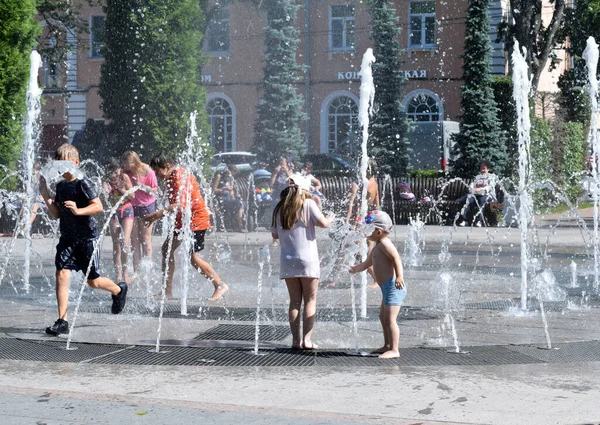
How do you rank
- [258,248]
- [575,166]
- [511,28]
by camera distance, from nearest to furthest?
[258,248], [575,166], [511,28]

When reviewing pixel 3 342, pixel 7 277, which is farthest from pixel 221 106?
pixel 3 342

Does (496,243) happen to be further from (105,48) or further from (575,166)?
(575,166)

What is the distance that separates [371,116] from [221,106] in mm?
6092

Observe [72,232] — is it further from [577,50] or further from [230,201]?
[577,50]

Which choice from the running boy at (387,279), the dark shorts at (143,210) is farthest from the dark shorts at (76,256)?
the dark shorts at (143,210)

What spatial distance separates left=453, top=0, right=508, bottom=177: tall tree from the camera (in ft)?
92.6

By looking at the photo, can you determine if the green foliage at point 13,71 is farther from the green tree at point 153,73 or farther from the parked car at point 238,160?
the parked car at point 238,160

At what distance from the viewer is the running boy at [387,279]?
7910 mm

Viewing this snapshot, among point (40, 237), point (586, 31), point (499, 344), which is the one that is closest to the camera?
point (499, 344)

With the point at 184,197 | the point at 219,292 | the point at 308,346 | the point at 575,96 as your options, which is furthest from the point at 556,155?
the point at 308,346

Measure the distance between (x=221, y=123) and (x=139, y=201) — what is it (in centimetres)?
2590

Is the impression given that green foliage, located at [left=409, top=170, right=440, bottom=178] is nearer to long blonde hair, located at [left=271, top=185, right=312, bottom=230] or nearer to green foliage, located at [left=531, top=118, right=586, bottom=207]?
green foliage, located at [left=531, top=118, right=586, bottom=207]

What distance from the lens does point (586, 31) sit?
119 ft

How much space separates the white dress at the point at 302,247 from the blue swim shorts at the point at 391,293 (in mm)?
564
